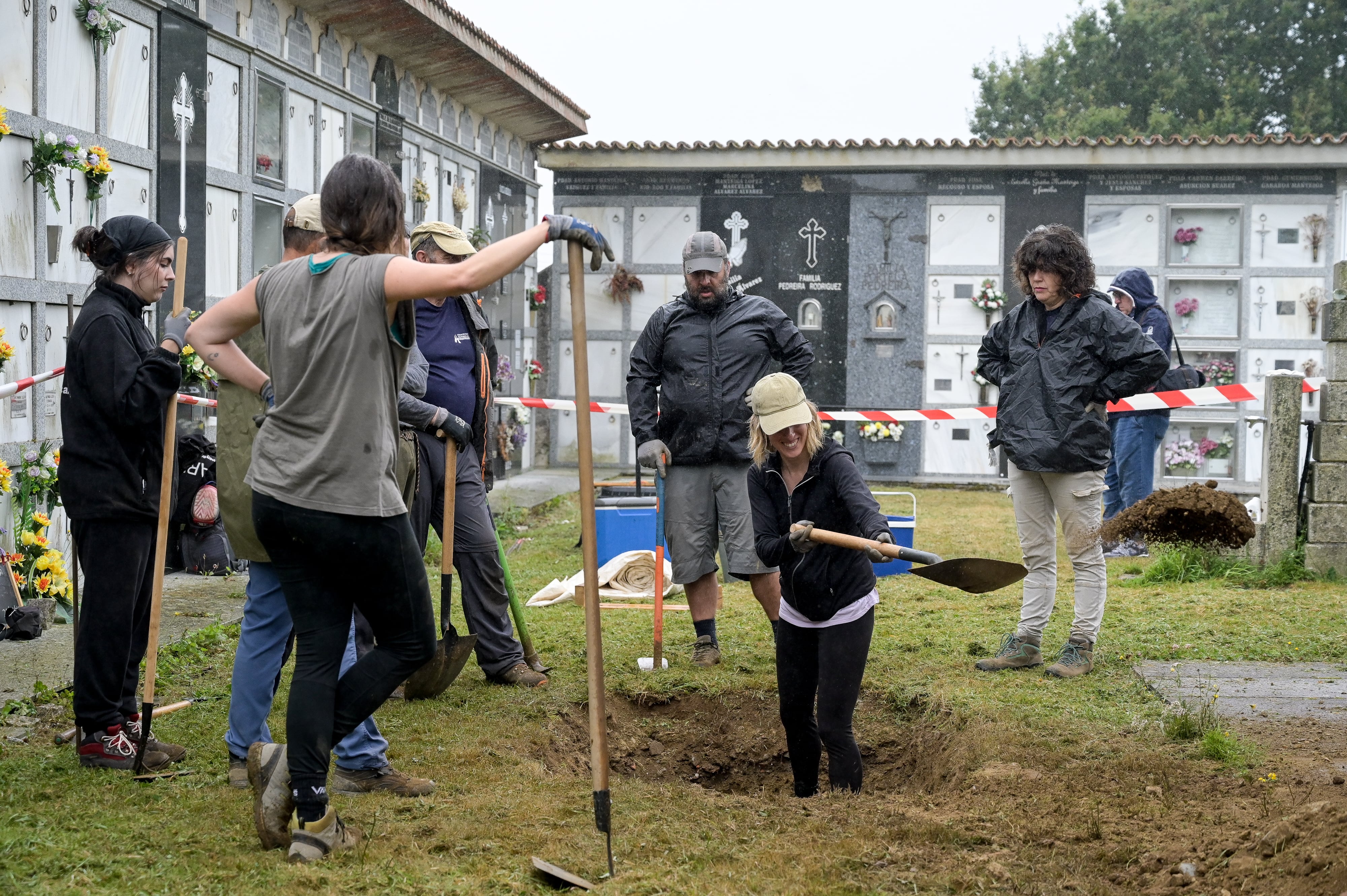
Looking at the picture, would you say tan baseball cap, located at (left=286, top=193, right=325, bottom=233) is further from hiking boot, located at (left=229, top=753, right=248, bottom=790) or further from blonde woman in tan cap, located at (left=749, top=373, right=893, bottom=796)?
hiking boot, located at (left=229, top=753, right=248, bottom=790)

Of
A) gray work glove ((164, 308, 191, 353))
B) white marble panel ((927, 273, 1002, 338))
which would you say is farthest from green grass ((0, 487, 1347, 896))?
white marble panel ((927, 273, 1002, 338))

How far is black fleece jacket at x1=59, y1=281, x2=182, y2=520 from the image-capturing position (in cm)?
380

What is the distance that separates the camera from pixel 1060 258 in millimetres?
5324

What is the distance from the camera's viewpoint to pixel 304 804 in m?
3.02

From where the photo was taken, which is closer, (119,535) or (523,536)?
(119,535)

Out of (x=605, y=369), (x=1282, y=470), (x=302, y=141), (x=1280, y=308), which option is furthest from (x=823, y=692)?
(x=1280, y=308)

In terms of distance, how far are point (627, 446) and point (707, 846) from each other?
13093mm

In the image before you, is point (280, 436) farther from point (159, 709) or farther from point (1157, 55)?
point (1157, 55)

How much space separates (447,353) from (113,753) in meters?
1.94

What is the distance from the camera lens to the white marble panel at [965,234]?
15836mm

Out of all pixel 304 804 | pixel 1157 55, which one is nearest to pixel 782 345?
pixel 304 804

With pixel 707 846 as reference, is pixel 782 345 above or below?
above

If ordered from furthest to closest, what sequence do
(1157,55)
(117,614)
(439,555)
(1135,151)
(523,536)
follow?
(1157,55) < (1135,151) < (523,536) < (439,555) < (117,614)

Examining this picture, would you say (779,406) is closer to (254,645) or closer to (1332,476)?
(254,645)
